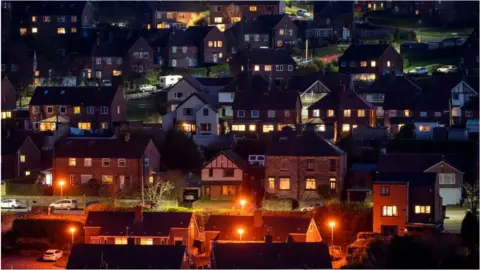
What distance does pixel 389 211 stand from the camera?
92.9ft

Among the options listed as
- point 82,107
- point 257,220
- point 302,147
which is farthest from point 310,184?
point 82,107

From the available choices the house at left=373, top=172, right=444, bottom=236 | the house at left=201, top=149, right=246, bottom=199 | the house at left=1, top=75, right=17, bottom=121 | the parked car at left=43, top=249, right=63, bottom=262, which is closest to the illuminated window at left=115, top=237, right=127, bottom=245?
the parked car at left=43, top=249, right=63, bottom=262

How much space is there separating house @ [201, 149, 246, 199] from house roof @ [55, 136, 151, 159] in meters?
1.87

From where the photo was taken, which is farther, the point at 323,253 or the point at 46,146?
the point at 46,146

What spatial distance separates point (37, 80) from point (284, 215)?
18.4 metres

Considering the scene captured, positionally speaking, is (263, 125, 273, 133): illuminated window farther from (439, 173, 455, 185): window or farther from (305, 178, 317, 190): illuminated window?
(439, 173, 455, 185): window

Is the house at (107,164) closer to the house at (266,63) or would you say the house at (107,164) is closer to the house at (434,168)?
the house at (434,168)

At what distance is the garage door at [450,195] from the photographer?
30406 millimetres

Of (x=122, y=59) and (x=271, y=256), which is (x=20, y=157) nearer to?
(x=271, y=256)

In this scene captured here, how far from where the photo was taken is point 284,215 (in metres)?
29.5

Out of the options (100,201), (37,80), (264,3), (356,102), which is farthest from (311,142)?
(264,3)

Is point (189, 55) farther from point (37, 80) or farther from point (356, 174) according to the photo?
point (356, 174)

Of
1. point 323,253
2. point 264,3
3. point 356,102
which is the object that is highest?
point 264,3

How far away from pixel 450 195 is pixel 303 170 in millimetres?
3119
